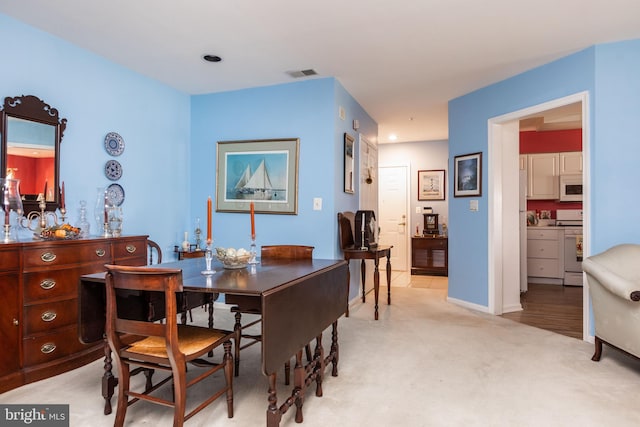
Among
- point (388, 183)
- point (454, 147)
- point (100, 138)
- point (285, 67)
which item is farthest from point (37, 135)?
point (388, 183)

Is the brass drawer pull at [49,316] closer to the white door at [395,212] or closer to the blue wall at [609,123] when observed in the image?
the blue wall at [609,123]

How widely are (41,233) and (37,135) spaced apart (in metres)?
0.76

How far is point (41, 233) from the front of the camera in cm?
245

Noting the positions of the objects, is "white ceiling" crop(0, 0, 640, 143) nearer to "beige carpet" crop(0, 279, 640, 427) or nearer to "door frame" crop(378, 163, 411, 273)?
"beige carpet" crop(0, 279, 640, 427)

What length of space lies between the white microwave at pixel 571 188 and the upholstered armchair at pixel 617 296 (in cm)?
347

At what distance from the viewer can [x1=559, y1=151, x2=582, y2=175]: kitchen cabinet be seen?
18.6 feet

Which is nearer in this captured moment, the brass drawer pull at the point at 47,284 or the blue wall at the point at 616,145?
the brass drawer pull at the point at 47,284

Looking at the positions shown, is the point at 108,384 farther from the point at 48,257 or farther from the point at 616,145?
the point at 616,145

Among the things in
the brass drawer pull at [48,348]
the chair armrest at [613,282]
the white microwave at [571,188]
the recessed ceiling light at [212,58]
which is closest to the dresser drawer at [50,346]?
A: the brass drawer pull at [48,348]

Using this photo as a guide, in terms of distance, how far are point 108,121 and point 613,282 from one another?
3.98m

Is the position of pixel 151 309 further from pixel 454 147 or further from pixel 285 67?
pixel 454 147

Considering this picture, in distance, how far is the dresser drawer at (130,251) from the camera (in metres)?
2.79

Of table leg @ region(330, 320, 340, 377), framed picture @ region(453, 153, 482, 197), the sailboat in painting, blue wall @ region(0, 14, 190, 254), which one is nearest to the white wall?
framed picture @ region(453, 153, 482, 197)

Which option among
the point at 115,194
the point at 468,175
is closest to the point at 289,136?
the point at 115,194
